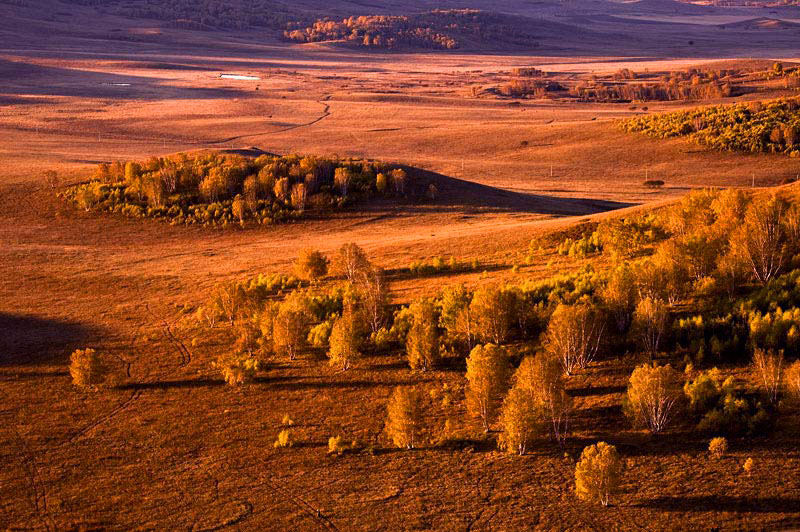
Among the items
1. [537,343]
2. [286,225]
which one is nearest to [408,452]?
Result: [537,343]

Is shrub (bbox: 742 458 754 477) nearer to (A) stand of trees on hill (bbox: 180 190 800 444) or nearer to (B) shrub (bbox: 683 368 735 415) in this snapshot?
(A) stand of trees on hill (bbox: 180 190 800 444)

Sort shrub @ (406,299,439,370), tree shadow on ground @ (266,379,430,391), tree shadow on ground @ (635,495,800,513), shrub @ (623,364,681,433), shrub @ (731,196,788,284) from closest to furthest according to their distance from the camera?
tree shadow on ground @ (635,495,800,513)
shrub @ (623,364,681,433)
tree shadow on ground @ (266,379,430,391)
shrub @ (406,299,439,370)
shrub @ (731,196,788,284)

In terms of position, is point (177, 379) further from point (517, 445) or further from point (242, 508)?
point (517, 445)

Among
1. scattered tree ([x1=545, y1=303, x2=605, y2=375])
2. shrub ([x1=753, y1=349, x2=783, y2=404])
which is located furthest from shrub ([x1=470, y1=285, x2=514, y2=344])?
shrub ([x1=753, y1=349, x2=783, y2=404])

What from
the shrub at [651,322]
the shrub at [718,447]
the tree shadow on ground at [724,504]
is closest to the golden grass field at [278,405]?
the tree shadow on ground at [724,504]

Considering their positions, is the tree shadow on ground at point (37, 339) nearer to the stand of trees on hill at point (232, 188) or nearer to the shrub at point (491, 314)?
the shrub at point (491, 314)

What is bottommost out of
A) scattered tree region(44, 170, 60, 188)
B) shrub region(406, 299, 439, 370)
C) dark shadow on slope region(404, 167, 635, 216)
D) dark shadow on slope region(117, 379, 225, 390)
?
dark shadow on slope region(117, 379, 225, 390)
